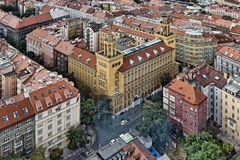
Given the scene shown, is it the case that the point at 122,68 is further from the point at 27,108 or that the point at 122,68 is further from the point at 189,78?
the point at 27,108

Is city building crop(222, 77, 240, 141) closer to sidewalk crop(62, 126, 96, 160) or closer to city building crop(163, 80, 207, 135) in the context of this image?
city building crop(163, 80, 207, 135)

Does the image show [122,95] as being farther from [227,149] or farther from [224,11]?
[224,11]

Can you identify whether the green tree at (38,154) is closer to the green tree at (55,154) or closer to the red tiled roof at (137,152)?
the green tree at (55,154)

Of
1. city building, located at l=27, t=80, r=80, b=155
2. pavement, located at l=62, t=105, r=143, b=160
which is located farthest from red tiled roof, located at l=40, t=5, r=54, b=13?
city building, located at l=27, t=80, r=80, b=155

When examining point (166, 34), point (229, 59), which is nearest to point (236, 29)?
point (229, 59)

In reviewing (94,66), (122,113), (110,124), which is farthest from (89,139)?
(94,66)

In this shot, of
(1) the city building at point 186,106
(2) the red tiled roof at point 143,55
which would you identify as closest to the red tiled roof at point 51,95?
(2) the red tiled roof at point 143,55
